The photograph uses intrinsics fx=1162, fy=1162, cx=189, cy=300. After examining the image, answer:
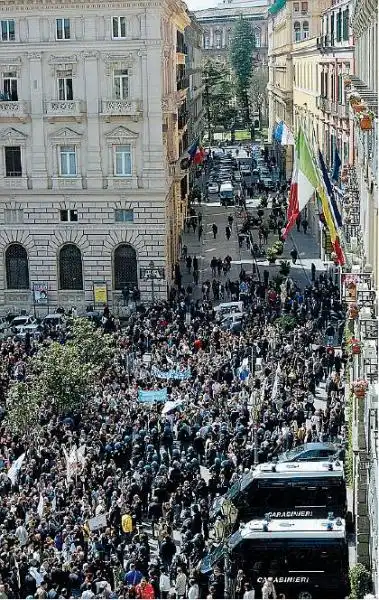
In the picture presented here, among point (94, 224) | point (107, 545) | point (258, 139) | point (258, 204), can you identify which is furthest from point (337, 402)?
point (258, 139)

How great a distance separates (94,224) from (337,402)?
71.7 feet

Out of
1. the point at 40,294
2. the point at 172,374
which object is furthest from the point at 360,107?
the point at 40,294

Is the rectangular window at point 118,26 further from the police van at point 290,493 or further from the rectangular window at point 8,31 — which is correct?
the police van at point 290,493

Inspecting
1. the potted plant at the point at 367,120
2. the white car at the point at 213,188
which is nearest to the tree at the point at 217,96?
the white car at the point at 213,188

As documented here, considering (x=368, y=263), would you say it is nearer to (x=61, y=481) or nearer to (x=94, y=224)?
(x=61, y=481)

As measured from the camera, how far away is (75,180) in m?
55.3

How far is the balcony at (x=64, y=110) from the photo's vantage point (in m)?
54.3

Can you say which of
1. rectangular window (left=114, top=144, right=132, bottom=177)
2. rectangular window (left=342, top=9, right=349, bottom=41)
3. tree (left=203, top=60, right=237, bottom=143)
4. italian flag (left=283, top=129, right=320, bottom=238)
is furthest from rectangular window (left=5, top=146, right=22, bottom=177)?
tree (left=203, top=60, right=237, bottom=143)

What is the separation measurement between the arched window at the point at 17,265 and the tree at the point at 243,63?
97.8 meters

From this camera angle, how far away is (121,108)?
177ft

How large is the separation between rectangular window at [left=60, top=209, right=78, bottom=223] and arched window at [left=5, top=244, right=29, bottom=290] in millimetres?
2678

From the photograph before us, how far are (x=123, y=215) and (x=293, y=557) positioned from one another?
31.6 m

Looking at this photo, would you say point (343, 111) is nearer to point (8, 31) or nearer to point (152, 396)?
point (8, 31)

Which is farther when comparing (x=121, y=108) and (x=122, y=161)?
(x=122, y=161)
